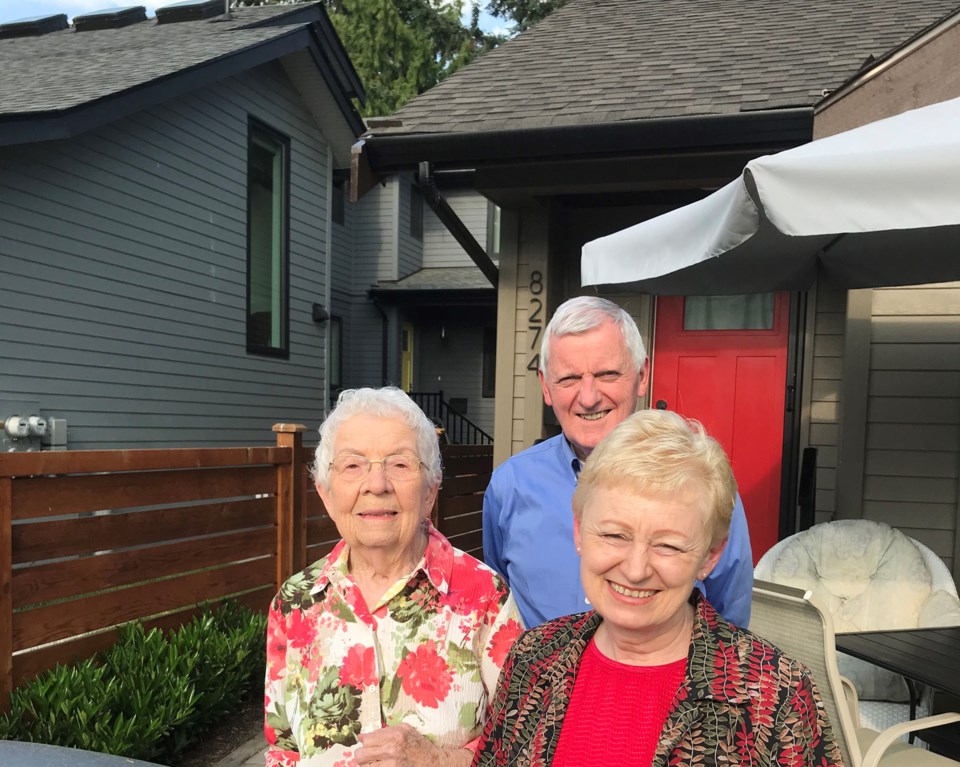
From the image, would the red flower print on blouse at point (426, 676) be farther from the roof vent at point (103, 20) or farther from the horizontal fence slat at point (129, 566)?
the roof vent at point (103, 20)

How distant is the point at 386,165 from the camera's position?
5.25 meters

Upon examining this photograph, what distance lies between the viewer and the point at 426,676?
1620mm

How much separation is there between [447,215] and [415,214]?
1076cm

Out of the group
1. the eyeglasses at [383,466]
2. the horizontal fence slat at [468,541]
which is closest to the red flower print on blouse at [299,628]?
the eyeglasses at [383,466]

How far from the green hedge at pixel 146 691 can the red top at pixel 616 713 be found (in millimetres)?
2288

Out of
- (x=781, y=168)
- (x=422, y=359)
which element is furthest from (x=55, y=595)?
(x=422, y=359)

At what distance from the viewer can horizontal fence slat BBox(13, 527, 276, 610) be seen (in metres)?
3.21

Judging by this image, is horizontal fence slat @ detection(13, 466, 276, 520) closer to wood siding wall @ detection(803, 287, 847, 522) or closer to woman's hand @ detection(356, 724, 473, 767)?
woman's hand @ detection(356, 724, 473, 767)

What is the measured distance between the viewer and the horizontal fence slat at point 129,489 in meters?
3.22

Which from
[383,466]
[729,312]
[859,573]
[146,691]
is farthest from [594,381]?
[729,312]

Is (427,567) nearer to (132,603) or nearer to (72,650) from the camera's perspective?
(72,650)

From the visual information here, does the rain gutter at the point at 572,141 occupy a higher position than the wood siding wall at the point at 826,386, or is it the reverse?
the rain gutter at the point at 572,141

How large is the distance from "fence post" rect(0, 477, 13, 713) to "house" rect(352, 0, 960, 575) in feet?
9.55

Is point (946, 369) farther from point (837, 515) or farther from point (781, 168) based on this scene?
point (781, 168)
